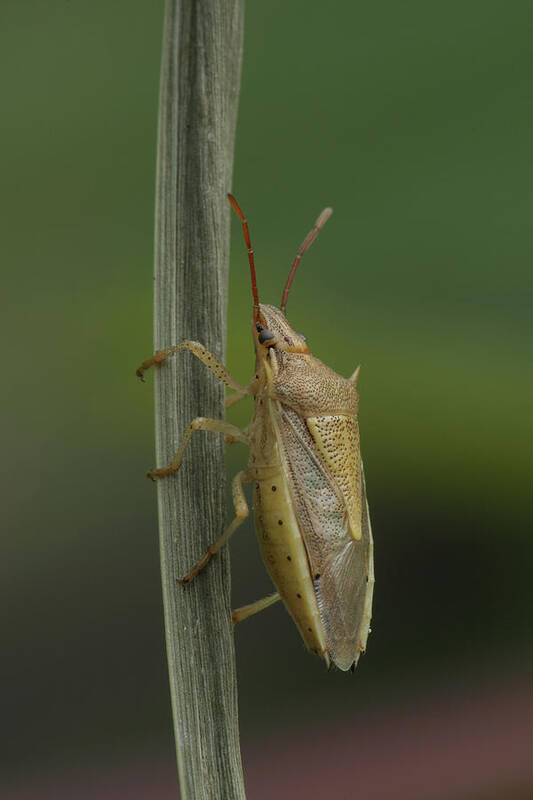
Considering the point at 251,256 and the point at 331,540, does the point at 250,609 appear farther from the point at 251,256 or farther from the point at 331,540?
the point at 251,256

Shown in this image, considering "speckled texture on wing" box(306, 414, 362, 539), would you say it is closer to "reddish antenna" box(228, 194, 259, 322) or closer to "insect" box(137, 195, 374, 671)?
"insect" box(137, 195, 374, 671)

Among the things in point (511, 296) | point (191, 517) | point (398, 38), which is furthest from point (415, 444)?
point (191, 517)

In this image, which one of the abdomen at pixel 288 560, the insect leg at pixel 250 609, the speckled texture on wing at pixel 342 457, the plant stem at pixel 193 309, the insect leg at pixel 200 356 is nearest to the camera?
the plant stem at pixel 193 309

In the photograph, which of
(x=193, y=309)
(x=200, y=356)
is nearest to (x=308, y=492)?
(x=200, y=356)

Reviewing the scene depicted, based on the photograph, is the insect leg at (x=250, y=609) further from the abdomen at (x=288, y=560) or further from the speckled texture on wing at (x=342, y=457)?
the speckled texture on wing at (x=342, y=457)

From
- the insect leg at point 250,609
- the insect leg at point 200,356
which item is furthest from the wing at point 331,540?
the insect leg at point 200,356

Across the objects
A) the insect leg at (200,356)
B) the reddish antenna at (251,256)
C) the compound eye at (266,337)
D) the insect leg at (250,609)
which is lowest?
the insect leg at (250,609)

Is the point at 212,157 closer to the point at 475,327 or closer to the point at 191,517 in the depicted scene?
the point at 191,517
